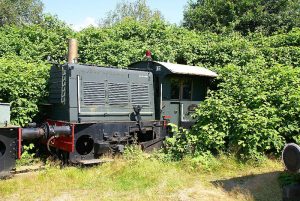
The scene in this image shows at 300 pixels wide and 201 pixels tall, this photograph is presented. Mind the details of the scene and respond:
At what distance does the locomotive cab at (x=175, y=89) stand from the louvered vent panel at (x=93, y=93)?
177cm

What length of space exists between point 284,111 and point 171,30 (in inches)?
394

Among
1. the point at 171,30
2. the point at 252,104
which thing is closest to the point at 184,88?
the point at 252,104

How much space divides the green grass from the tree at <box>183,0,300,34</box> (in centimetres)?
1455

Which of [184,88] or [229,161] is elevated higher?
[184,88]

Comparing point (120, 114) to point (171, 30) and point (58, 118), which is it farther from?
point (171, 30)

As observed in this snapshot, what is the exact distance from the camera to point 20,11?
3969 centimetres

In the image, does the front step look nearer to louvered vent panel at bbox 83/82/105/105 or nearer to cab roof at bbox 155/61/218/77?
louvered vent panel at bbox 83/82/105/105

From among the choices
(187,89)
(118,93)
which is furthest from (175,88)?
(118,93)

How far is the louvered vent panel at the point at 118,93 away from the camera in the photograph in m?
9.62

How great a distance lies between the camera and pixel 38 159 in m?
9.30

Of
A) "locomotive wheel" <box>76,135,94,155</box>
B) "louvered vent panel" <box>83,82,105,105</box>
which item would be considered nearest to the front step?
"locomotive wheel" <box>76,135,94,155</box>

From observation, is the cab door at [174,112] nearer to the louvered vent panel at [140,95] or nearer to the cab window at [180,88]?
the cab window at [180,88]

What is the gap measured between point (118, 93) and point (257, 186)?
450cm

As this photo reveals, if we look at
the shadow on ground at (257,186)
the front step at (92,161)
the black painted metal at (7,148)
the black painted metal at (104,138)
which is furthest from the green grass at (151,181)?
the black painted metal at (104,138)
